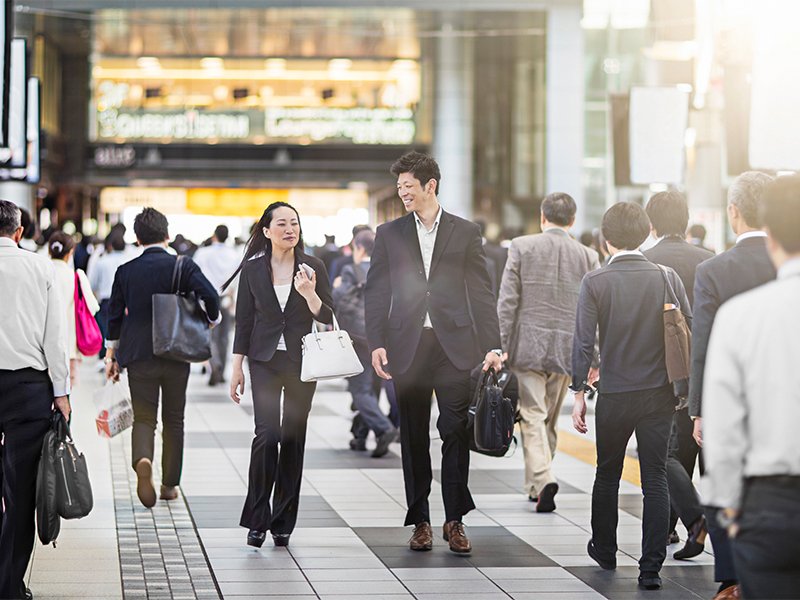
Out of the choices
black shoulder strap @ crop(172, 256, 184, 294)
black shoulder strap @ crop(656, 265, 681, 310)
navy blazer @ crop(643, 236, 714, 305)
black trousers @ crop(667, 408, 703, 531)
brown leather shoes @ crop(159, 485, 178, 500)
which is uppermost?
navy blazer @ crop(643, 236, 714, 305)

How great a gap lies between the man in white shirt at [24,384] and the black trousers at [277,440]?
71.7 inches

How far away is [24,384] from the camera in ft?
21.0

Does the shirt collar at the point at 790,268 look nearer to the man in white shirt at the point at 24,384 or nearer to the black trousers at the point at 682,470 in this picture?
the man in white shirt at the point at 24,384

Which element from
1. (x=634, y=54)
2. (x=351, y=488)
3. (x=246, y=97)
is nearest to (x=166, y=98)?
(x=246, y=97)

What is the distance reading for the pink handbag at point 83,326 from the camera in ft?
35.1

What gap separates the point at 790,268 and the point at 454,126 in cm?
3010

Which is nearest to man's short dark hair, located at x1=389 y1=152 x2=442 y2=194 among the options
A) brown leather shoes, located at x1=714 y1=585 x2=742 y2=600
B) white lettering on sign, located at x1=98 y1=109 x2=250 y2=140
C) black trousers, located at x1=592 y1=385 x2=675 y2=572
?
black trousers, located at x1=592 y1=385 x2=675 y2=572

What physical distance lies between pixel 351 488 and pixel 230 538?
2079 millimetres

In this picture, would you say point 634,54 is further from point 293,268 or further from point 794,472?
point 794,472

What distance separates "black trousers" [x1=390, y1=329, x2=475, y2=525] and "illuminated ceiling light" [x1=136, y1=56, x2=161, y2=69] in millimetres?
27177

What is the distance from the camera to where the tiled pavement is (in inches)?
277

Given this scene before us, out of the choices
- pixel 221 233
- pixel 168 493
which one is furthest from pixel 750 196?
pixel 221 233

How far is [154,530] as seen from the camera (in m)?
8.59

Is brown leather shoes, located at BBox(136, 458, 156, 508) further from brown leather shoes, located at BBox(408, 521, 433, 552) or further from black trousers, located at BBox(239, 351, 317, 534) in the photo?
brown leather shoes, located at BBox(408, 521, 433, 552)
